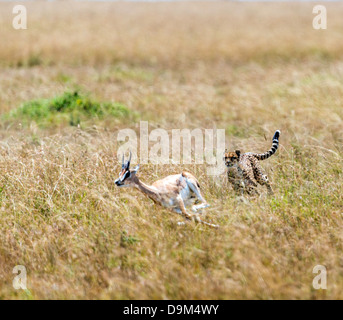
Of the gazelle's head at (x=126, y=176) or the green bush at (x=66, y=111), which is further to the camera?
the green bush at (x=66, y=111)

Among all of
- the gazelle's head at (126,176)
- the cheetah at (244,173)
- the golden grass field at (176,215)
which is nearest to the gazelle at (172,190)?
the gazelle's head at (126,176)

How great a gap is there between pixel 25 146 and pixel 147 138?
7.31 ft

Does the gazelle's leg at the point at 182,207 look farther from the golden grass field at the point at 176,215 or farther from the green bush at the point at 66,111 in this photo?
the green bush at the point at 66,111

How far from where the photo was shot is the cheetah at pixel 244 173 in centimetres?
538

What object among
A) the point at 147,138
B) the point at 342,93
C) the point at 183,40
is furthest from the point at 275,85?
the point at 183,40

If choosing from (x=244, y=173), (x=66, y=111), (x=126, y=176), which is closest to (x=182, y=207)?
(x=126, y=176)

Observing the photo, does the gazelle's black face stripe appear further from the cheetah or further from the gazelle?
the cheetah

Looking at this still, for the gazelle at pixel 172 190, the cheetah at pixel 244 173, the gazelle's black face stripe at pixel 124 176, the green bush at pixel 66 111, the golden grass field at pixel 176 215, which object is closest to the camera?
the golden grass field at pixel 176 215

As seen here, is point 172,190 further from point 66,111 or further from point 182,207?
point 66,111

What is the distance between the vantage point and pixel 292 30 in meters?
25.5

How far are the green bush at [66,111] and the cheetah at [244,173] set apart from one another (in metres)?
4.84

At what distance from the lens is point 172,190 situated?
4.62 m

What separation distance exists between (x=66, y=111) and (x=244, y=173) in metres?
5.97
